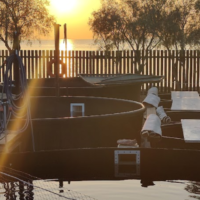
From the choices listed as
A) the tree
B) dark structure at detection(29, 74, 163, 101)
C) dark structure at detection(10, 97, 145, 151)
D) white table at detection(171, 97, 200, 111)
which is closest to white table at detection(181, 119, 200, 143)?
white table at detection(171, 97, 200, 111)

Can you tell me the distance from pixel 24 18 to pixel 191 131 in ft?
91.3

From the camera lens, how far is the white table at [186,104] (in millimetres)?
9805

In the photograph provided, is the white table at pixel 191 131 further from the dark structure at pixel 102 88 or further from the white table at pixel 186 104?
the dark structure at pixel 102 88

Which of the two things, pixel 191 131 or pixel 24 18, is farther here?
pixel 24 18

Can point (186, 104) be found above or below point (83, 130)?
above

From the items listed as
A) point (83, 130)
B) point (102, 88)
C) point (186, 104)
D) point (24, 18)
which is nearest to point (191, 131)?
point (83, 130)

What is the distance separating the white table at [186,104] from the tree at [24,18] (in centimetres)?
2283

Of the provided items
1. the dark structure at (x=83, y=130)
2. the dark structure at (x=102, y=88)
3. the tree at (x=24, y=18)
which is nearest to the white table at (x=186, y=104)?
the dark structure at (x=83, y=130)

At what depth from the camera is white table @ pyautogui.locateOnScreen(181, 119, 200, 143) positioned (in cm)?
716

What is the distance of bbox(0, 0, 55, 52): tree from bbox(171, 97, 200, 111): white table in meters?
22.8

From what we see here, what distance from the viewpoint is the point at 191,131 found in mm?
7816

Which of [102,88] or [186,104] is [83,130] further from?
[102,88]

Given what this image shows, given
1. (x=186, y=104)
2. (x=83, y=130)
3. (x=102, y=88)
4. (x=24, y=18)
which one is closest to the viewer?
(x=83, y=130)

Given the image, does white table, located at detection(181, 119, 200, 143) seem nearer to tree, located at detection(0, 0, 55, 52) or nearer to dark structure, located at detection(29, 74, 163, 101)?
dark structure, located at detection(29, 74, 163, 101)
